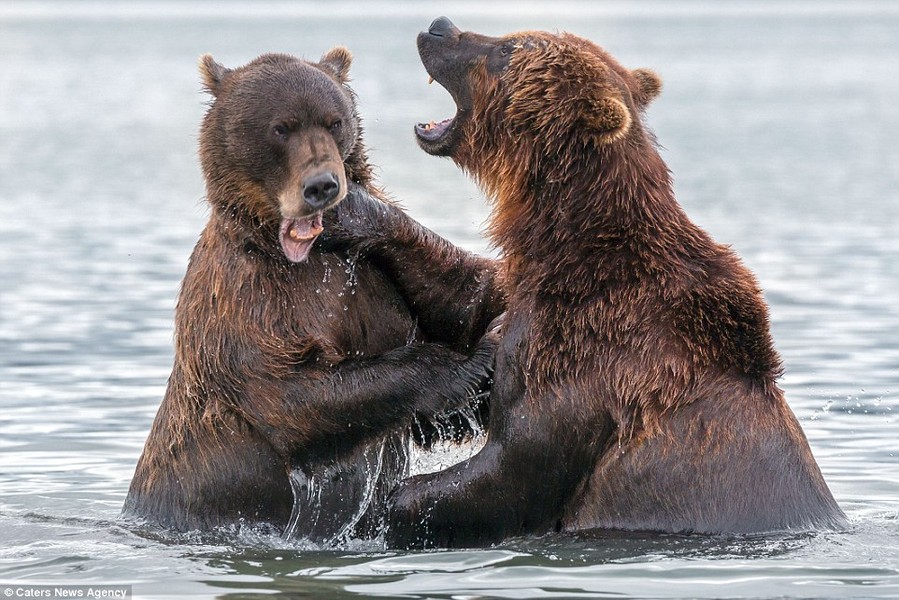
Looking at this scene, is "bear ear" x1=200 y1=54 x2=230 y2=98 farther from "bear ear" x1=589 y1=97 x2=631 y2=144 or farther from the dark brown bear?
"bear ear" x1=589 y1=97 x2=631 y2=144

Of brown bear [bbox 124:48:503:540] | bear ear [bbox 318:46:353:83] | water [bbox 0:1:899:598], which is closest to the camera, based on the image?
water [bbox 0:1:899:598]

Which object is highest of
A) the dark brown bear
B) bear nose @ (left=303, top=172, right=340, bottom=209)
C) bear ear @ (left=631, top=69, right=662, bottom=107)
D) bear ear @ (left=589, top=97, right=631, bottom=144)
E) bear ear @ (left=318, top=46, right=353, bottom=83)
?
bear ear @ (left=318, top=46, right=353, bottom=83)

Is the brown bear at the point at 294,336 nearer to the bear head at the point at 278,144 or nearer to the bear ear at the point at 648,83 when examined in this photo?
the bear head at the point at 278,144

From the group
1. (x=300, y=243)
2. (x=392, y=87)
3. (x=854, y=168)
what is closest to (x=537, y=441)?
(x=300, y=243)

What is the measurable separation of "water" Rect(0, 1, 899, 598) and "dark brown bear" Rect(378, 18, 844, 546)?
0.19 m

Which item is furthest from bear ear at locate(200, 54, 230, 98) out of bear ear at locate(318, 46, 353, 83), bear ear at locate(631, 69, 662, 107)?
bear ear at locate(631, 69, 662, 107)

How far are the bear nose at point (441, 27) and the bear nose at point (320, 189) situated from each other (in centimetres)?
114

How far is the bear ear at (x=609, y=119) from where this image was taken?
281 inches

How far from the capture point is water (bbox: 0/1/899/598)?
695cm

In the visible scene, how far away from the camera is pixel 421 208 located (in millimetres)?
23016

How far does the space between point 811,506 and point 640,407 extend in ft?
3.11

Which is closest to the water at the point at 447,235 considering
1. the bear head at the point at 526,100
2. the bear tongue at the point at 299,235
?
the bear tongue at the point at 299,235

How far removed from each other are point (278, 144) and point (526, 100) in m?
1.20

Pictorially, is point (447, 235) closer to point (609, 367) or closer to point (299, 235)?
point (299, 235)
